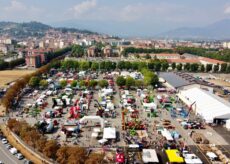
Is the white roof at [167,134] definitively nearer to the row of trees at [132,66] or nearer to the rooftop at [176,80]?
the rooftop at [176,80]

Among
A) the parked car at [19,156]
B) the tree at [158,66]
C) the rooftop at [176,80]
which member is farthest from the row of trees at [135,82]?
the parked car at [19,156]

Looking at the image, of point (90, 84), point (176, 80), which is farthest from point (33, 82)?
point (176, 80)

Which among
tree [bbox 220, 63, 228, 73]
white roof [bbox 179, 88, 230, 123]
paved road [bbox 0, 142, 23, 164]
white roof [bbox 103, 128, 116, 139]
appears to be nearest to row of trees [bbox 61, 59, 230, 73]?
tree [bbox 220, 63, 228, 73]

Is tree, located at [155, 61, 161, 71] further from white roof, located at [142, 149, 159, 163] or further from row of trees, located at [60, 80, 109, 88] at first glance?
white roof, located at [142, 149, 159, 163]

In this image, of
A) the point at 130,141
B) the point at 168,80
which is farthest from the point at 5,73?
the point at 130,141

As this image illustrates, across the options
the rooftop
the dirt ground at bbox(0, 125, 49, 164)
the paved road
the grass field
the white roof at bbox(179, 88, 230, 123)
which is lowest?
the paved road
